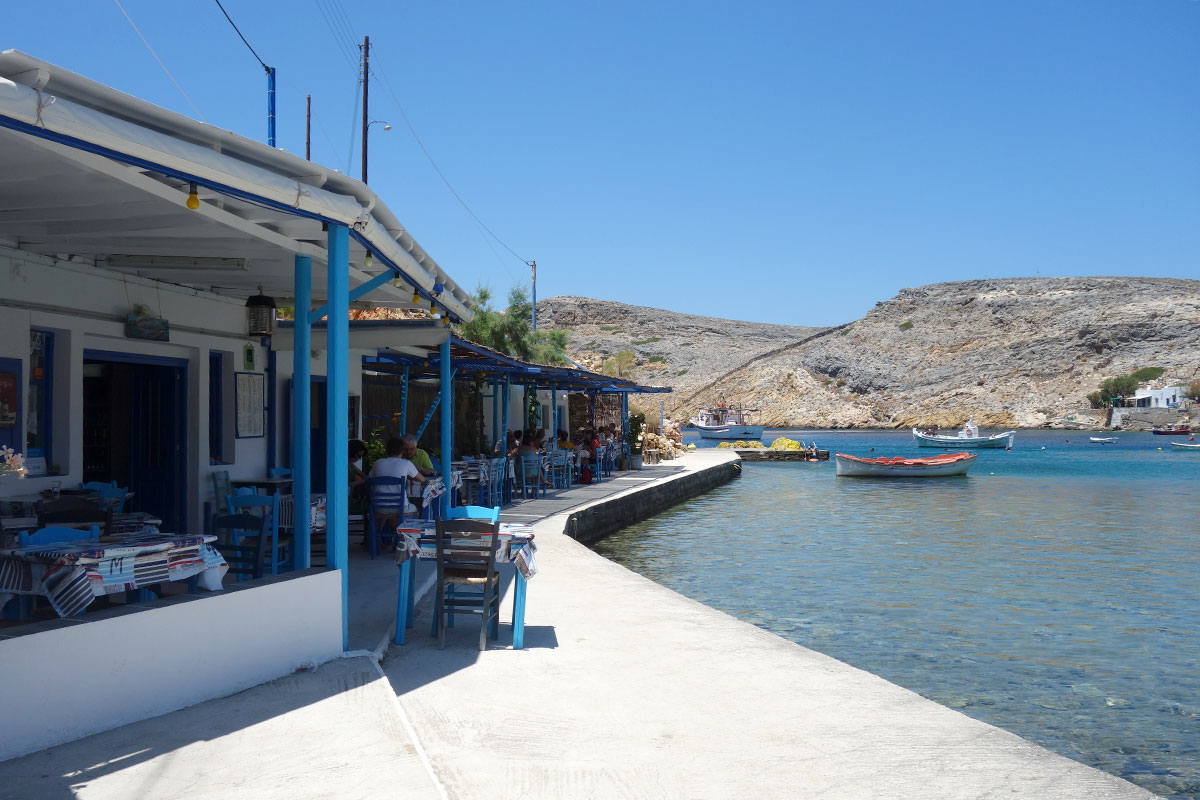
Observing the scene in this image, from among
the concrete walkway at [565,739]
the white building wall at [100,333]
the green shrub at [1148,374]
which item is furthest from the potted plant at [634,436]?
the green shrub at [1148,374]

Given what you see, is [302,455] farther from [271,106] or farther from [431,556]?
[271,106]

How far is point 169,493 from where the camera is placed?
8.74 m

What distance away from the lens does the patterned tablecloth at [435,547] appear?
5.83 meters

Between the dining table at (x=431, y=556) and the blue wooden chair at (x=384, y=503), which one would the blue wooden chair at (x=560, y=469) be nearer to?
the blue wooden chair at (x=384, y=503)

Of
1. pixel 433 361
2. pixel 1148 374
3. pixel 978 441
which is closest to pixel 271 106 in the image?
pixel 433 361

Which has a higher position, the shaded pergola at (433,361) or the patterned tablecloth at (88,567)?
the shaded pergola at (433,361)

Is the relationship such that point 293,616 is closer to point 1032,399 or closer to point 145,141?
point 145,141

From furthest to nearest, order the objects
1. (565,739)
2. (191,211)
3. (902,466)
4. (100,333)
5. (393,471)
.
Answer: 1. (902,466)
2. (393,471)
3. (100,333)
4. (191,211)
5. (565,739)

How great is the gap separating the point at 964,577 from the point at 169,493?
956cm

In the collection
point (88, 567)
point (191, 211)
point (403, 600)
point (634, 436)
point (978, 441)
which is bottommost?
point (403, 600)

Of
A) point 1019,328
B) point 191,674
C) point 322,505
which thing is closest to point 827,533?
point 322,505

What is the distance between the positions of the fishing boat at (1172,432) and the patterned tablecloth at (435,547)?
8430 cm

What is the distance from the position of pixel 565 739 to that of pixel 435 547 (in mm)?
1950

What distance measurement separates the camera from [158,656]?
4199mm
